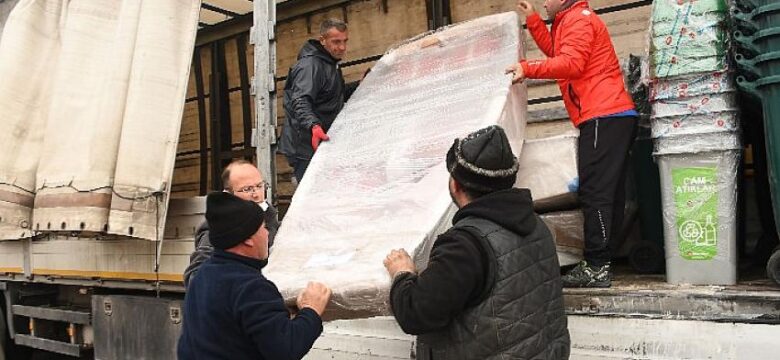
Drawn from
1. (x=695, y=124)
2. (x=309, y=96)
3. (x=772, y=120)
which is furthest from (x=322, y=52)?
(x=772, y=120)

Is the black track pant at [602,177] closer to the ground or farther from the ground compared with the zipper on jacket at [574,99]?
closer to the ground

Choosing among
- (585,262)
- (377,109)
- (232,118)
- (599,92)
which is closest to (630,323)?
(585,262)

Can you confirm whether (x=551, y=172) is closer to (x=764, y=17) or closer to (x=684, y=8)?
(x=684, y=8)

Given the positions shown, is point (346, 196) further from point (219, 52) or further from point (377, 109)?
point (219, 52)

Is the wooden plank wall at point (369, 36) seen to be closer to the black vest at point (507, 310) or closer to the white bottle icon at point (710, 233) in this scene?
the white bottle icon at point (710, 233)

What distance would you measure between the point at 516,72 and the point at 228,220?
4.74ft

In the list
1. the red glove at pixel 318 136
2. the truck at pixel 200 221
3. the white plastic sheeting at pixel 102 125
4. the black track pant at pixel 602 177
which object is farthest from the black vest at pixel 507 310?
the white plastic sheeting at pixel 102 125

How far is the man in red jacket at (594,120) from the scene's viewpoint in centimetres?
279

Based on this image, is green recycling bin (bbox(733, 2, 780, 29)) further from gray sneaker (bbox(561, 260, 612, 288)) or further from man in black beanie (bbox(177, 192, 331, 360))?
man in black beanie (bbox(177, 192, 331, 360))

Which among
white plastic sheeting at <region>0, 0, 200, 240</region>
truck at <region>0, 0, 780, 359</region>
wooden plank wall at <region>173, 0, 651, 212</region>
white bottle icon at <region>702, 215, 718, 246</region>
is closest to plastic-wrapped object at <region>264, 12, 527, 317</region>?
truck at <region>0, 0, 780, 359</region>

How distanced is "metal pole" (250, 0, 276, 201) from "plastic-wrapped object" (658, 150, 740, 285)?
2.10m

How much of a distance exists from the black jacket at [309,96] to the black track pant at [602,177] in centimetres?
148

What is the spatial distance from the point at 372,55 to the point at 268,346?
173 inches

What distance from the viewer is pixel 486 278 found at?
1.78 m
